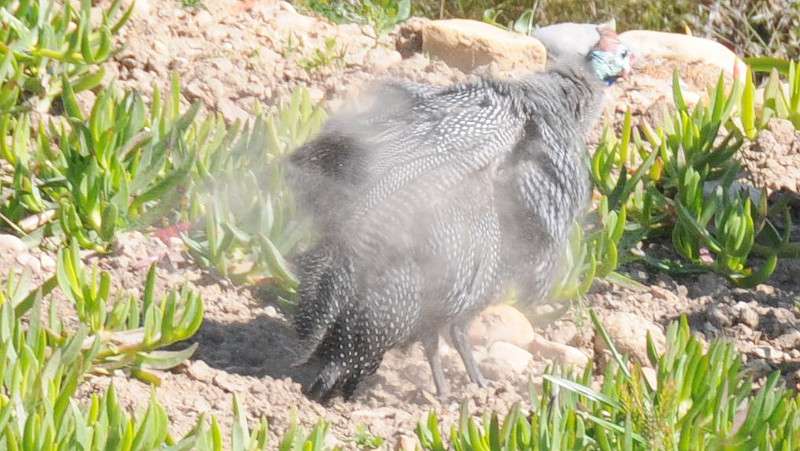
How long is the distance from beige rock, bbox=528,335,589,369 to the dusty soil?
0.05 meters

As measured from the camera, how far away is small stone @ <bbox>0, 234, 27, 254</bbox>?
4.11 m

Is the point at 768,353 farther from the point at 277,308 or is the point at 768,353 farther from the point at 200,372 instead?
the point at 200,372

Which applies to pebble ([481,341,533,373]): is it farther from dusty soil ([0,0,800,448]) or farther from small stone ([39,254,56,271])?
small stone ([39,254,56,271])

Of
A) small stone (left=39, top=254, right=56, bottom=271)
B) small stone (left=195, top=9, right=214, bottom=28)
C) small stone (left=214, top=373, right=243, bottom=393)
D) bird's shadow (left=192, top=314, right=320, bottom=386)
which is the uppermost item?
small stone (left=195, top=9, right=214, bottom=28)

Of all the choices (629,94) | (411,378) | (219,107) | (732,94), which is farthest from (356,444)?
(629,94)

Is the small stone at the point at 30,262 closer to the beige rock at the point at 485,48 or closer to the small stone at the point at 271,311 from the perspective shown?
the small stone at the point at 271,311

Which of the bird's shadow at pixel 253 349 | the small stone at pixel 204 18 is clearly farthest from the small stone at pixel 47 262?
the small stone at pixel 204 18

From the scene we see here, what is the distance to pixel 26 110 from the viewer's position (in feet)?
15.3

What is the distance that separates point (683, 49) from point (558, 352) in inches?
91.1

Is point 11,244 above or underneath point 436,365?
above

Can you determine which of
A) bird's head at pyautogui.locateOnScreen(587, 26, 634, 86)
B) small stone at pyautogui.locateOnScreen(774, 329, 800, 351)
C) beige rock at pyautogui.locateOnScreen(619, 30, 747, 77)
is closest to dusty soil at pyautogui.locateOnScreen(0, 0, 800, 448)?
small stone at pyautogui.locateOnScreen(774, 329, 800, 351)

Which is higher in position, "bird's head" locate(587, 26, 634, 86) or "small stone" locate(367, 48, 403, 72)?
"bird's head" locate(587, 26, 634, 86)

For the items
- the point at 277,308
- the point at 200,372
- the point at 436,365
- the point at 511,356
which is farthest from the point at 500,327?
the point at 200,372

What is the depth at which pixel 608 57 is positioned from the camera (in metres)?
4.51
